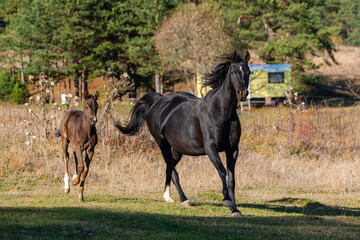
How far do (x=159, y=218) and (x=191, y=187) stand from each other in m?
5.16

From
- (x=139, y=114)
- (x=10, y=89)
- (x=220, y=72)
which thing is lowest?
(x=139, y=114)

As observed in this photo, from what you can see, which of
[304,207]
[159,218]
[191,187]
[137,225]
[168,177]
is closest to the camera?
[137,225]

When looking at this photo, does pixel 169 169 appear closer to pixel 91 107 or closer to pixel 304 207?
pixel 91 107

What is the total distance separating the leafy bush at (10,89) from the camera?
4569 cm

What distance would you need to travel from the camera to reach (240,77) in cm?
889

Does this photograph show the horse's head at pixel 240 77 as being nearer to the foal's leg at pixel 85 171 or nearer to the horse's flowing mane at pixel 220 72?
the horse's flowing mane at pixel 220 72

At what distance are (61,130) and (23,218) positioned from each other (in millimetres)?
3946

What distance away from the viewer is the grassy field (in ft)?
24.8

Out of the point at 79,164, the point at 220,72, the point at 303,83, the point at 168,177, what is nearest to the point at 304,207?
A: the point at 168,177

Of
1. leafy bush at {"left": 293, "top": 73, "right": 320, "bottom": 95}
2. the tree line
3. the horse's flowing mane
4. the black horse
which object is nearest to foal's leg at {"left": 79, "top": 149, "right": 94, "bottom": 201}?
the black horse

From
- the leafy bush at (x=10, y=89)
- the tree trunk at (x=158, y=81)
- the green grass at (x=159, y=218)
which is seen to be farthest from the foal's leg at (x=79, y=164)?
the tree trunk at (x=158, y=81)

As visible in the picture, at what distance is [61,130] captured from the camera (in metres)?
11.4

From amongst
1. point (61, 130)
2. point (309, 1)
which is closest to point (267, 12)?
point (309, 1)

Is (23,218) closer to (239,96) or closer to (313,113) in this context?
(239,96)
